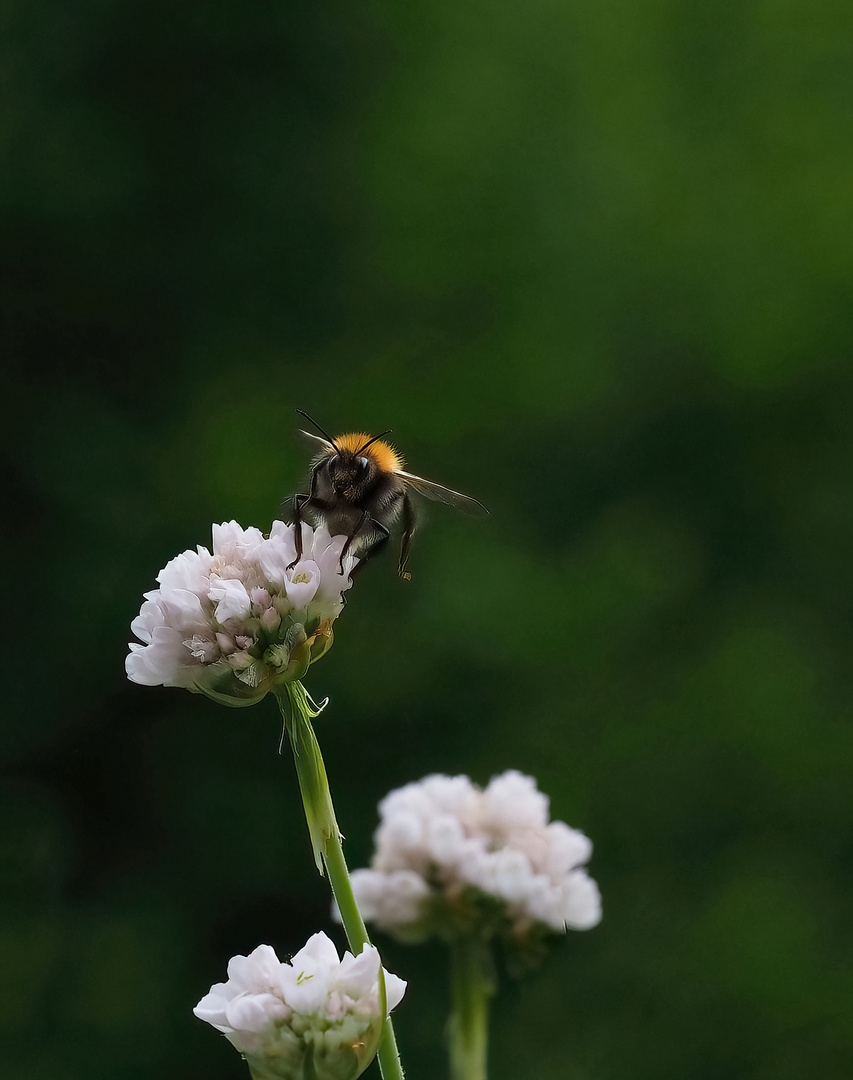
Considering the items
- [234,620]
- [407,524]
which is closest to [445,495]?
[407,524]

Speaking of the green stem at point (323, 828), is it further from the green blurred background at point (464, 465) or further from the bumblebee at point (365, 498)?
the green blurred background at point (464, 465)

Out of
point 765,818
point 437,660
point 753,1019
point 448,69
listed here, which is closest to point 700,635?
point 765,818

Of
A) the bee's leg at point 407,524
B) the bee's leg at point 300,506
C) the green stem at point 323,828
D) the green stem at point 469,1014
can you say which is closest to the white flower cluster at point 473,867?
the green stem at point 469,1014

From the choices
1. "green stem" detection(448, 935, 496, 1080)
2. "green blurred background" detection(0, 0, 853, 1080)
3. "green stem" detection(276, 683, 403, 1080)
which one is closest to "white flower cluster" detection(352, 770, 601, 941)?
"green stem" detection(448, 935, 496, 1080)

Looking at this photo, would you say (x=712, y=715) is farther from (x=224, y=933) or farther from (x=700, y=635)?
(x=224, y=933)

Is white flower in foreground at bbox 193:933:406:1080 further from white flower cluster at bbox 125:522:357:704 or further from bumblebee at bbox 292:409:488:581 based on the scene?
bumblebee at bbox 292:409:488:581

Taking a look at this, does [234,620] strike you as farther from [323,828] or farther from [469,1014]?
[469,1014]
